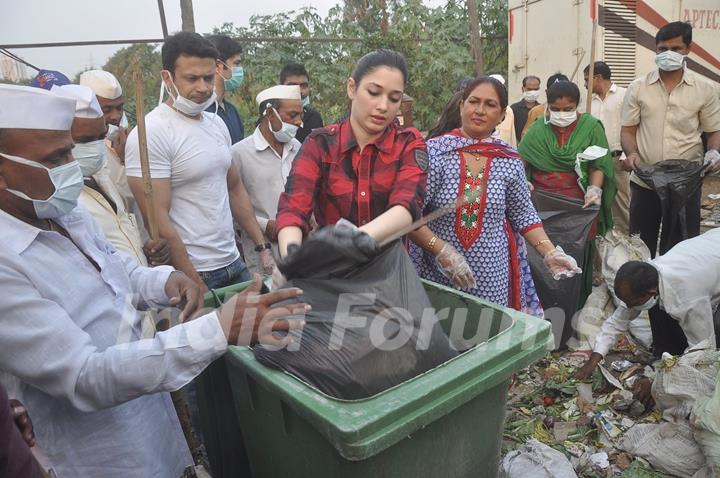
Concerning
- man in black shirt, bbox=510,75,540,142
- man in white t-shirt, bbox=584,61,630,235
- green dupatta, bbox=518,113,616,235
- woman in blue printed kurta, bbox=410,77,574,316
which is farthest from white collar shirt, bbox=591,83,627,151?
woman in blue printed kurta, bbox=410,77,574,316

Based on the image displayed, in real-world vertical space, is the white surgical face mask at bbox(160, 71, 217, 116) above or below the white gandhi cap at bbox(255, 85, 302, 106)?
below

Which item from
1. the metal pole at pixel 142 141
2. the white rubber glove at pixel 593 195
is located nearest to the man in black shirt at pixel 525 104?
the white rubber glove at pixel 593 195

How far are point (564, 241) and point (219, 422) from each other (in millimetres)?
2515

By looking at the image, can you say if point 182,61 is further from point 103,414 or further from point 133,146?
point 103,414

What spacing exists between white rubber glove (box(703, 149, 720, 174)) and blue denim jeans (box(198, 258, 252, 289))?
10.7 feet

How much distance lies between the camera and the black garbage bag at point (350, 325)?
1.31 m

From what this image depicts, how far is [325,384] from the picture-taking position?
1300 millimetres

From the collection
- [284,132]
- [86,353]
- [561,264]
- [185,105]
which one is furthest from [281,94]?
[86,353]

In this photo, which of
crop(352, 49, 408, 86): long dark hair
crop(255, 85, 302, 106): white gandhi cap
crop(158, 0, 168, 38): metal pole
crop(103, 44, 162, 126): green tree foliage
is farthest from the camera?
crop(103, 44, 162, 126): green tree foliage

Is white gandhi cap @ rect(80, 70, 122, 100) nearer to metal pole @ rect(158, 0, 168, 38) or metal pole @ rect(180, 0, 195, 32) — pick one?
metal pole @ rect(158, 0, 168, 38)

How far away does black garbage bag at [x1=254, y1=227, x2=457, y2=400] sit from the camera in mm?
1309

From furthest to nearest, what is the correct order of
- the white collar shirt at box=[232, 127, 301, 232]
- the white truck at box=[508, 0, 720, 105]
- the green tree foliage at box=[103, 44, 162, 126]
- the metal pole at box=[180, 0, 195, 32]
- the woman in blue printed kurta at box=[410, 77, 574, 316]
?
the white truck at box=[508, 0, 720, 105] < the green tree foliage at box=[103, 44, 162, 126] < the metal pole at box=[180, 0, 195, 32] < the white collar shirt at box=[232, 127, 301, 232] < the woman in blue printed kurta at box=[410, 77, 574, 316]

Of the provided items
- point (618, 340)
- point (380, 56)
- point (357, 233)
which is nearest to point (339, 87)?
point (618, 340)

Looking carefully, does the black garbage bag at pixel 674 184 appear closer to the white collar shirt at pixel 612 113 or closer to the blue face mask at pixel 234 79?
the white collar shirt at pixel 612 113
